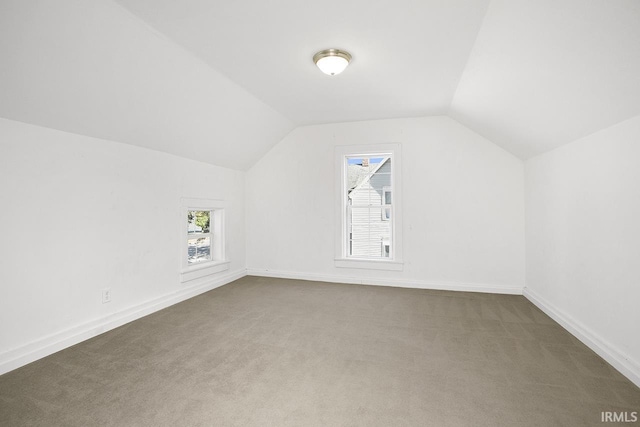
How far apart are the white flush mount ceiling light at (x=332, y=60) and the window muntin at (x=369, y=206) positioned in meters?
2.20

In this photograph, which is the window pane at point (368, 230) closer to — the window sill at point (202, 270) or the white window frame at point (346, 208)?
the white window frame at point (346, 208)

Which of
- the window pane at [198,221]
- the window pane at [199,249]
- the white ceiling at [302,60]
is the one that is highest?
the white ceiling at [302,60]

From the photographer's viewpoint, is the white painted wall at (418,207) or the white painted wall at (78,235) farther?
the white painted wall at (418,207)

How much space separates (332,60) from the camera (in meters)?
2.74

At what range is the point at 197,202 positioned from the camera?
14.0 feet

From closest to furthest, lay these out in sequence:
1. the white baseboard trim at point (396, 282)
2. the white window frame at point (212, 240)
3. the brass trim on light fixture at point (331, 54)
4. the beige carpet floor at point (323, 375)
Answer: the beige carpet floor at point (323, 375) → the brass trim on light fixture at point (331, 54) → the white window frame at point (212, 240) → the white baseboard trim at point (396, 282)

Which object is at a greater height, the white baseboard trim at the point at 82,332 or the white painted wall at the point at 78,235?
the white painted wall at the point at 78,235

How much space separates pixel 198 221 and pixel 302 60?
110 inches

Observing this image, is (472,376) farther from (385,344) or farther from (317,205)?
(317,205)

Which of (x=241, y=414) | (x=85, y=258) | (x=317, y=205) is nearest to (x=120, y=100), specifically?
(x=85, y=258)

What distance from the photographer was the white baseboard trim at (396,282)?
169 inches

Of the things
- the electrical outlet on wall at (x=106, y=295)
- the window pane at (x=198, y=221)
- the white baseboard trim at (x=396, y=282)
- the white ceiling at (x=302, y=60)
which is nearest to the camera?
the white ceiling at (x=302, y=60)

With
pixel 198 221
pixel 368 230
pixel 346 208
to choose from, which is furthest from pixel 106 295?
pixel 368 230

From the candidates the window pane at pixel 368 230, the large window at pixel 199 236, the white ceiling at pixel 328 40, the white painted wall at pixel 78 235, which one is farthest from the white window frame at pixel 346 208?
the white painted wall at pixel 78 235
